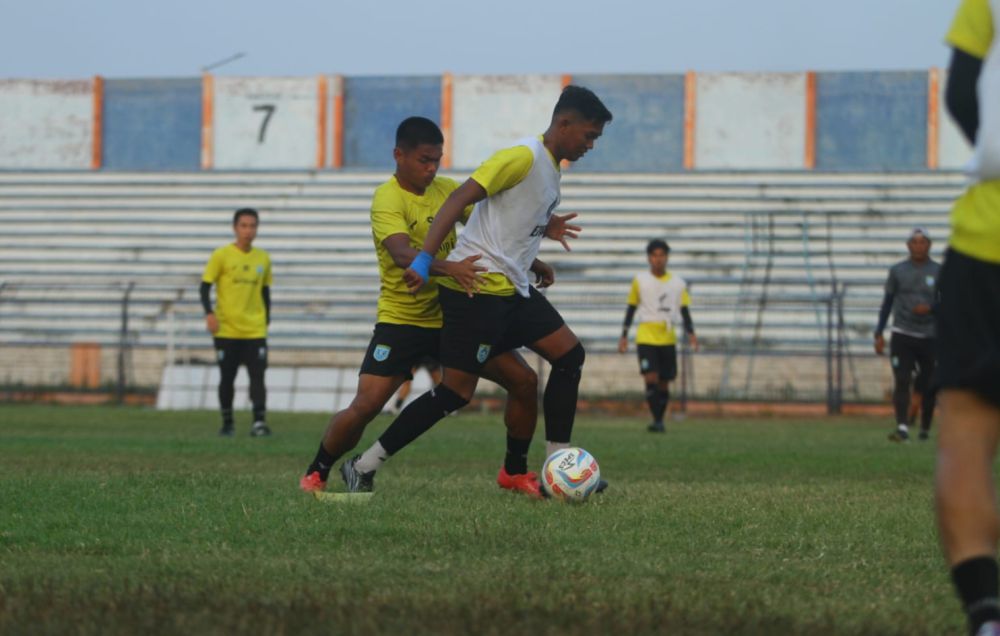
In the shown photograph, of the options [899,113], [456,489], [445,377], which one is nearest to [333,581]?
[445,377]

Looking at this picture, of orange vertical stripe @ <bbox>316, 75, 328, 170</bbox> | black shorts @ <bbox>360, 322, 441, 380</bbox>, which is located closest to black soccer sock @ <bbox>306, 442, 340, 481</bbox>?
black shorts @ <bbox>360, 322, 441, 380</bbox>

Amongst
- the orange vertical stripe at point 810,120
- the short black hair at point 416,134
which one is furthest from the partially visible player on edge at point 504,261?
the orange vertical stripe at point 810,120

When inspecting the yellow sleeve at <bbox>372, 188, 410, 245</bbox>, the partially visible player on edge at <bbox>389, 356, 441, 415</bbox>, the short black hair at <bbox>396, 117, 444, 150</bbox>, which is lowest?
the partially visible player on edge at <bbox>389, 356, 441, 415</bbox>

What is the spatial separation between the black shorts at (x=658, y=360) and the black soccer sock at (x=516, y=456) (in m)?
10.6

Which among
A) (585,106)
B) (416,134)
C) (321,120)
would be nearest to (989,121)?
(585,106)

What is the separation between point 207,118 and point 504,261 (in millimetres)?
29554

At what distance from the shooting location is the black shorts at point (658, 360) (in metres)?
19.3

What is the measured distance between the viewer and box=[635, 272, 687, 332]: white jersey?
1920cm

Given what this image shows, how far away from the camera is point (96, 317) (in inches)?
1078

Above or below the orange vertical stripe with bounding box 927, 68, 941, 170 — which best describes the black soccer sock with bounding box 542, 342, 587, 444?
below

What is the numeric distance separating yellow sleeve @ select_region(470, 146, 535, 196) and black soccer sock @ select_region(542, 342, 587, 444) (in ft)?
3.39

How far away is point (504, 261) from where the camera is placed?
8070mm

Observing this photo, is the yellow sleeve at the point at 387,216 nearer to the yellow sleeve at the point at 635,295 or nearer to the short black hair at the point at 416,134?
the short black hair at the point at 416,134

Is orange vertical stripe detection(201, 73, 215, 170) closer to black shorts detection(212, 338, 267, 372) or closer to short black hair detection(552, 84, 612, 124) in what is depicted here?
black shorts detection(212, 338, 267, 372)
